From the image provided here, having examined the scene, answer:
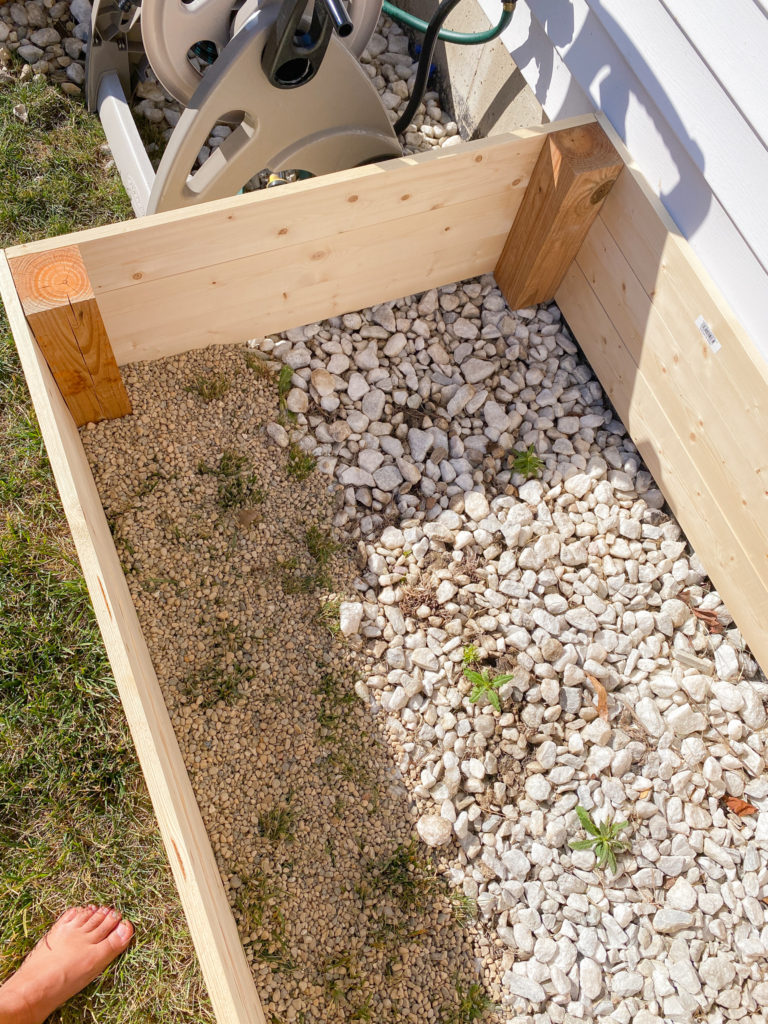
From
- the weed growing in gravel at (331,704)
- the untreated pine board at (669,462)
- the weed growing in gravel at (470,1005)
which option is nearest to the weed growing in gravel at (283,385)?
the weed growing in gravel at (331,704)

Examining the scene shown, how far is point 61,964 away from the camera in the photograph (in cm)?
178

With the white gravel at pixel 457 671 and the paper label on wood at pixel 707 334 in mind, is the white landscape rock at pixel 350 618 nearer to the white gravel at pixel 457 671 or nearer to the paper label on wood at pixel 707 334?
the white gravel at pixel 457 671

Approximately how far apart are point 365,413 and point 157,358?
66cm

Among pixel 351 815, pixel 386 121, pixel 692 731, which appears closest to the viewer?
pixel 351 815

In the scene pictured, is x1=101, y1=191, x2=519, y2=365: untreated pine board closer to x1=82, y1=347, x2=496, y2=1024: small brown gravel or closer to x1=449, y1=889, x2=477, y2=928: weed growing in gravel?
x1=82, y1=347, x2=496, y2=1024: small brown gravel

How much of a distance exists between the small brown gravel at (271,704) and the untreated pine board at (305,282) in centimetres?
12

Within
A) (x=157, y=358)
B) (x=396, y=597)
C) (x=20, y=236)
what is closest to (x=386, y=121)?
(x=157, y=358)

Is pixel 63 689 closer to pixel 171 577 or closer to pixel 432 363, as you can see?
pixel 171 577

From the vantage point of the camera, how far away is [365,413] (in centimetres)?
245

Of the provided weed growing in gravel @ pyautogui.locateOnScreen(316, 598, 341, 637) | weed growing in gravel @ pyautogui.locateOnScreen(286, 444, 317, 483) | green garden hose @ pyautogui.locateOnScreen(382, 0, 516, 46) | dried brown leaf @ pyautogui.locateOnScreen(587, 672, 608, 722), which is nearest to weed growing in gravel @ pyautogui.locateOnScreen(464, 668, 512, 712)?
dried brown leaf @ pyautogui.locateOnScreen(587, 672, 608, 722)

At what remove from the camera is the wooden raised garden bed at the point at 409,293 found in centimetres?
176

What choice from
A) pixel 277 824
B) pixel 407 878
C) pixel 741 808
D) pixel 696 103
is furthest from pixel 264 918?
pixel 696 103

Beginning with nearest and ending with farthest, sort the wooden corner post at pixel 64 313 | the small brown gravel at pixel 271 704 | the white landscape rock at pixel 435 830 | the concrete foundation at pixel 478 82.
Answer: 1. the wooden corner post at pixel 64 313
2. the small brown gravel at pixel 271 704
3. the white landscape rock at pixel 435 830
4. the concrete foundation at pixel 478 82

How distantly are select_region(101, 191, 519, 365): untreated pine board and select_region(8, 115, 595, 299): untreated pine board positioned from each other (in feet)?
0.14
